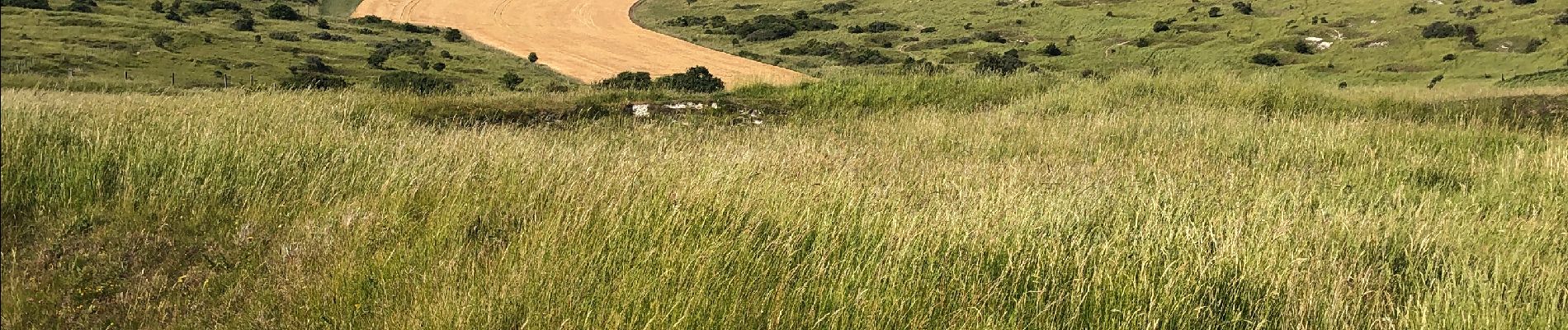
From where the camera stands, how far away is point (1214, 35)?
3531 cm

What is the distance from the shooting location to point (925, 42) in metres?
40.7

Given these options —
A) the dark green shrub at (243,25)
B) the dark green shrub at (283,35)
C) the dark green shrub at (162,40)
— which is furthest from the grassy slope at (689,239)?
the dark green shrub at (243,25)

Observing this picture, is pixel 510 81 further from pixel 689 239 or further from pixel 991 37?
pixel 689 239

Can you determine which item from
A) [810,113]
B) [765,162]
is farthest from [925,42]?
[765,162]

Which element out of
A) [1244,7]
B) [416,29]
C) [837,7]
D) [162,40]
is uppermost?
[1244,7]

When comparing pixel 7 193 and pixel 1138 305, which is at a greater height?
pixel 7 193

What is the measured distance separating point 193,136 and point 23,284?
6.40ft

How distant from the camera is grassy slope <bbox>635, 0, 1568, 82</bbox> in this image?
25.8 meters

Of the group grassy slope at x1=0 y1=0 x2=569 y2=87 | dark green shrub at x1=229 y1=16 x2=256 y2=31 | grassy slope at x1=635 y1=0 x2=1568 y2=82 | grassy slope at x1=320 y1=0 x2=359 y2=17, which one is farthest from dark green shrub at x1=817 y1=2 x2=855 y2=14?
dark green shrub at x1=229 y1=16 x2=256 y2=31

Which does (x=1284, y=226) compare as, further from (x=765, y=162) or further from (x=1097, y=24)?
(x=1097, y=24)

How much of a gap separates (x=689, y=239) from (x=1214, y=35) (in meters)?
36.6

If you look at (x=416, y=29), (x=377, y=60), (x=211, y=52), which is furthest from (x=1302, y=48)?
(x=416, y=29)

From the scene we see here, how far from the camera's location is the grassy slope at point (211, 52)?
2411cm

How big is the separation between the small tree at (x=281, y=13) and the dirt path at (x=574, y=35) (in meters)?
7.78
